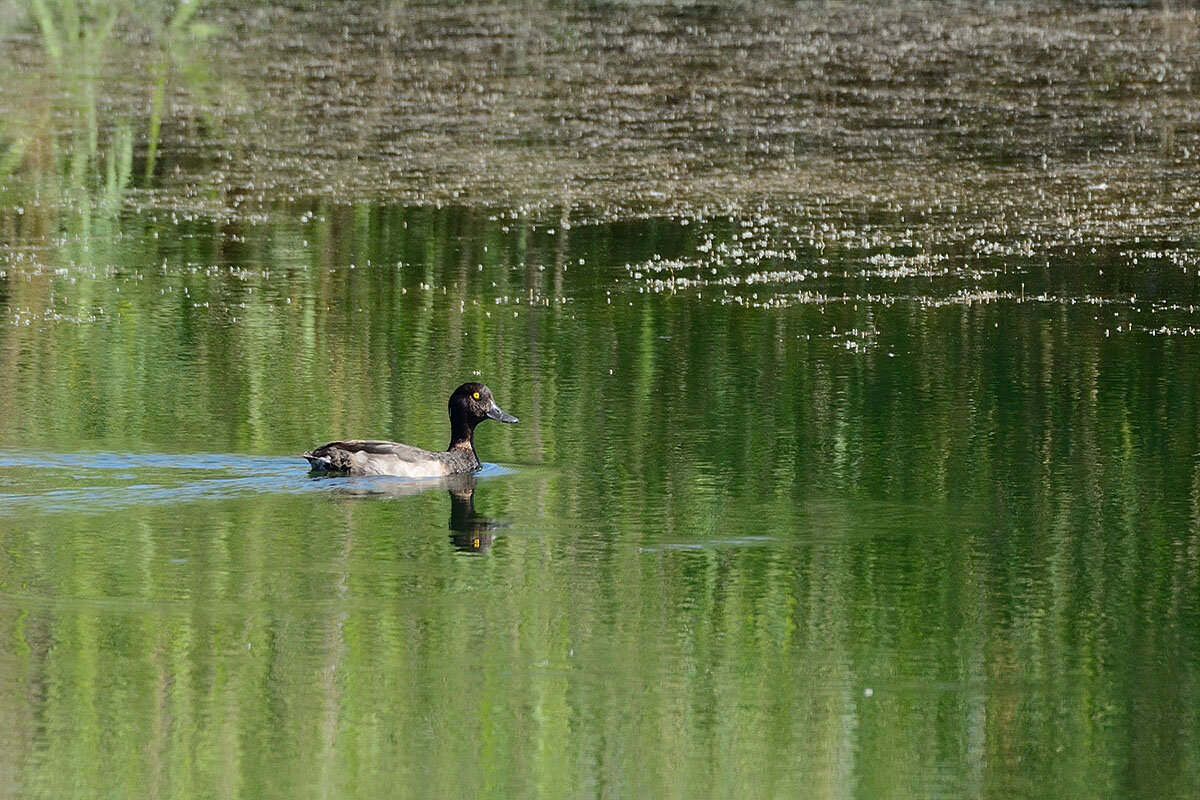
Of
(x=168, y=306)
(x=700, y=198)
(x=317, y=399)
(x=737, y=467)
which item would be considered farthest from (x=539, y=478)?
(x=700, y=198)

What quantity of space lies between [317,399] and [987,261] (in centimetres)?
557

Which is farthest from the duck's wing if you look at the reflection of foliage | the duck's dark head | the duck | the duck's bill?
the reflection of foliage

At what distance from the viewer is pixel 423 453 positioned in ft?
34.6

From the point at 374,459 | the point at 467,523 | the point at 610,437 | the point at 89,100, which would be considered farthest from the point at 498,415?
the point at 89,100

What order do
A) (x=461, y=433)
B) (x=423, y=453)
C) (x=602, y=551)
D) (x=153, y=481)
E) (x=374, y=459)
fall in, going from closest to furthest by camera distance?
(x=602, y=551)
(x=153, y=481)
(x=374, y=459)
(x=423, y=453)
(x=461, y=433)

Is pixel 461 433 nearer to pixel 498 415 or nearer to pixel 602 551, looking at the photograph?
pixel 498 415

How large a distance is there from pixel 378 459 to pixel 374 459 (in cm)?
2

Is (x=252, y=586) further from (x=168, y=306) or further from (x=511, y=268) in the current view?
(x=511, y=268)

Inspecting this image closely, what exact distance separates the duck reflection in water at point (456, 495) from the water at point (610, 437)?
3cm

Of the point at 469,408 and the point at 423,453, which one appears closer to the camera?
the point at 423,453

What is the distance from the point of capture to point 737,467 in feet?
34.3

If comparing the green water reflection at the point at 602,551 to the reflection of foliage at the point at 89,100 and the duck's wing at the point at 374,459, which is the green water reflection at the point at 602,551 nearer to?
the duck's wing at the point at 374,459

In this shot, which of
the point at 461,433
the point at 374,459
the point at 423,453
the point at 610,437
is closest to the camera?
the point at 374,459

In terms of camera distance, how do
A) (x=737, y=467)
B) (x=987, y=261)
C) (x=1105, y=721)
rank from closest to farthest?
(x=1105, y=721), (x=737, y=467), (x=987, y=261)
